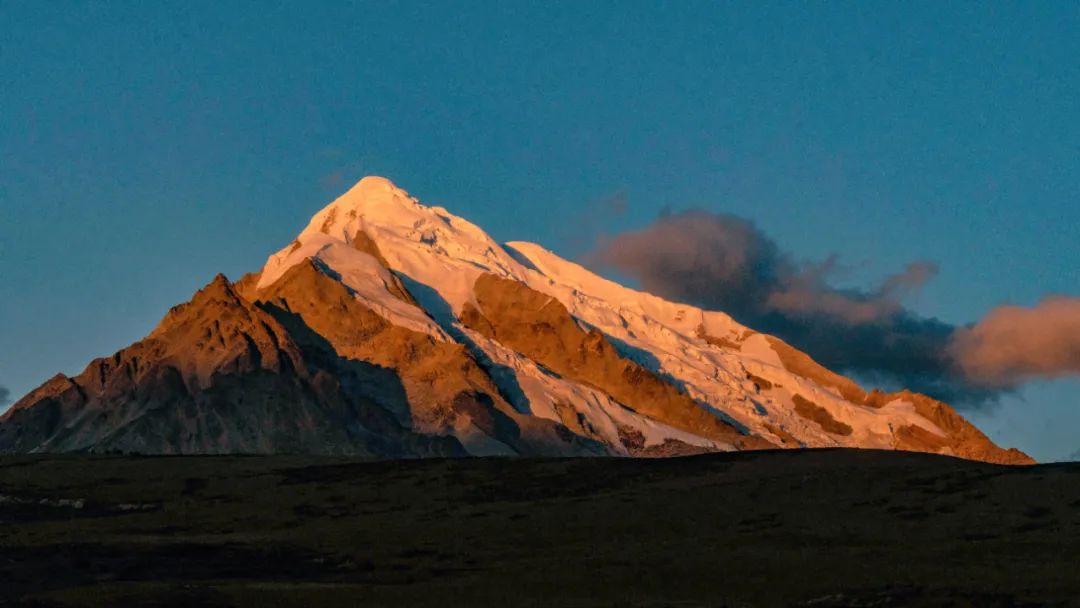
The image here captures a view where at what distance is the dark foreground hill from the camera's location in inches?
2623

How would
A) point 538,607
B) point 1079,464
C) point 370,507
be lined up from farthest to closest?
point 370,507
point 1079,464
point 538,607

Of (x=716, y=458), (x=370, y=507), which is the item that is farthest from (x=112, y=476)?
(x=716, y=458)

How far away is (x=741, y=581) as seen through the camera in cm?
6869

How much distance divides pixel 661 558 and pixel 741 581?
865 centimetres

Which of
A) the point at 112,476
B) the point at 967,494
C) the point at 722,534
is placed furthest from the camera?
the point at 112,476

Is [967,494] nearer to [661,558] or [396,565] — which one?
[661,558]

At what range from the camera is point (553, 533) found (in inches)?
3656

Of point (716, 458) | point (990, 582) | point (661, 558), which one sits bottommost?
point (990, 582)

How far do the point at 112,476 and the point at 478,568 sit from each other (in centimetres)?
6777

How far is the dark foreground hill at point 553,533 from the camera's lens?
66.6 m

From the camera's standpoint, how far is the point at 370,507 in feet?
374

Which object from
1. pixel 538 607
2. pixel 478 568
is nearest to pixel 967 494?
pixel 478 568

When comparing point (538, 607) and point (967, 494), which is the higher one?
point (967, 494)

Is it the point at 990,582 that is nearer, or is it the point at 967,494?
the point at 990,582
